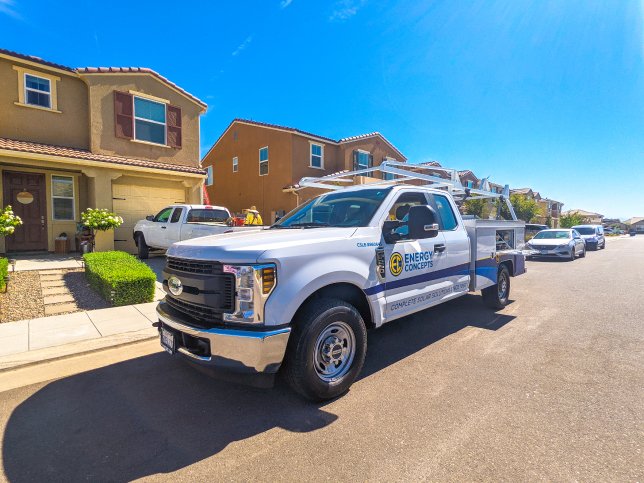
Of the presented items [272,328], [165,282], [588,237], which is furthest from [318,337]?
[588,237]

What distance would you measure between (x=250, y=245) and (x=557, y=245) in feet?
55.1

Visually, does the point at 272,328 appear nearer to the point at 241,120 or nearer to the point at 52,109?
the point at 52,109

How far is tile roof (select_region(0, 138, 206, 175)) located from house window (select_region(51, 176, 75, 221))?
113cm

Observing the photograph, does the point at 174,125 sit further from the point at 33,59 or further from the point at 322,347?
the point at 322,347

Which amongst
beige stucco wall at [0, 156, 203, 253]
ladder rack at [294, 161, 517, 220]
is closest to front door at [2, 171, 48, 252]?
A: beige stucco wall at [0, 156, 203, 253]

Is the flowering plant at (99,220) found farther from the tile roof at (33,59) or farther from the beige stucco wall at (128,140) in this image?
the tile roof at (33,59)

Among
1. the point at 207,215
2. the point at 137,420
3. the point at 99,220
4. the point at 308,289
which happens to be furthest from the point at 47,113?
the point at 308,289

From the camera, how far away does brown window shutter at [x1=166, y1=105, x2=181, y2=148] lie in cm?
1259

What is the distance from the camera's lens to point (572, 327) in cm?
534

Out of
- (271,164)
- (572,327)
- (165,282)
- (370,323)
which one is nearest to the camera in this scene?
(165,282)

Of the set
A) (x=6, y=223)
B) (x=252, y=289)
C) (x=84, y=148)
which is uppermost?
(x=84, y=148)

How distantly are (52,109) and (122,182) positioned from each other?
109 inches

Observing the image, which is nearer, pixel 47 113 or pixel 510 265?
pixel 510 265

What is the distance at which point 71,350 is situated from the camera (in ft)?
13.8
